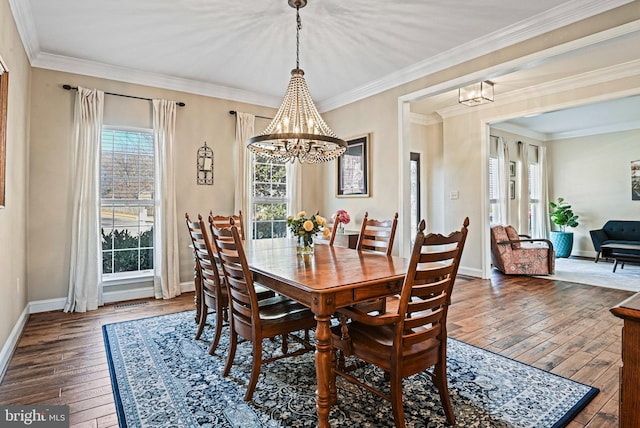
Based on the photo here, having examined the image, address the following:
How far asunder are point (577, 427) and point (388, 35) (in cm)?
333

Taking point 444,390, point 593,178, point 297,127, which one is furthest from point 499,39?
point 593,178

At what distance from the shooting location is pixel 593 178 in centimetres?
784

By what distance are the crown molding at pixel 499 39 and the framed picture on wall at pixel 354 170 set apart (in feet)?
2.32

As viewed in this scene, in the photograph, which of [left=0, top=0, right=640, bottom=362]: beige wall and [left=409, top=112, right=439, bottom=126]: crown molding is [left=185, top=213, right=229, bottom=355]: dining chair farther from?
[left=409, top=112, right=439, bottom=126]: crown molding

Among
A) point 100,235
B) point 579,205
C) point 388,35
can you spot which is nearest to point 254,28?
point 388,35

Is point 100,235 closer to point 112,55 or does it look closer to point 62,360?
point 62,360

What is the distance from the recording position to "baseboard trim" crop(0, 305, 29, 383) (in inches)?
97.7

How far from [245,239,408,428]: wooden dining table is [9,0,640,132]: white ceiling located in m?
2.09

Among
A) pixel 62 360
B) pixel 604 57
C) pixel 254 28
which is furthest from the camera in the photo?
→ pixel 604 57

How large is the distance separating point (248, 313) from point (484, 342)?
81.5 inches

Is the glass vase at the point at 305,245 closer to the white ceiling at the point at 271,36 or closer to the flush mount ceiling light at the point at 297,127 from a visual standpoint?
the flush mount ceiling light at the point at 297,127

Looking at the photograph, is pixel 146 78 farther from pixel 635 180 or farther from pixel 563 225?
pixel 635 180

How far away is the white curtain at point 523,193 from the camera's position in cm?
740

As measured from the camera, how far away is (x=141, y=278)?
441cm
